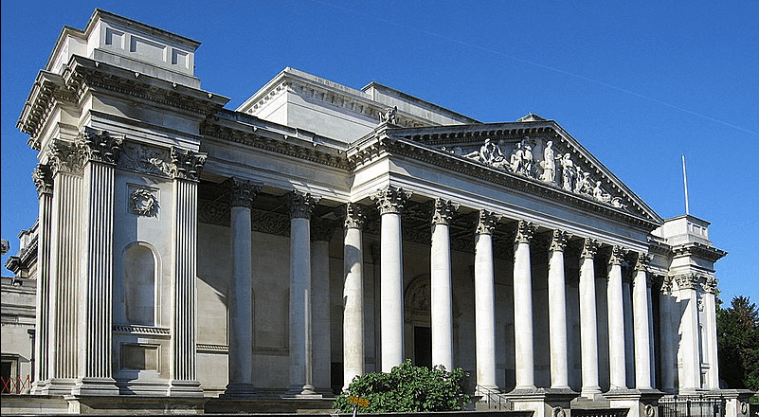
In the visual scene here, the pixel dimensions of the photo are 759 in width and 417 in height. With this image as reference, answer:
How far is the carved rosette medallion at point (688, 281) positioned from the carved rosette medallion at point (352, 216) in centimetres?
2538

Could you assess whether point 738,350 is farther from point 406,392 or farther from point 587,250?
point 406,392

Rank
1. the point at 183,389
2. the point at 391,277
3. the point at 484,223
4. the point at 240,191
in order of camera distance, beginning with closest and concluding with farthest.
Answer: the point at 183,389, the point at 240,191, the point at 391,277, the point at 484,223

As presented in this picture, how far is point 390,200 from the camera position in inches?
1243

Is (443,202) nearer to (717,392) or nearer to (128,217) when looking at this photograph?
(128,217)

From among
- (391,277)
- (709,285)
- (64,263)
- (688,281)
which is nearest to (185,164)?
(64,263)

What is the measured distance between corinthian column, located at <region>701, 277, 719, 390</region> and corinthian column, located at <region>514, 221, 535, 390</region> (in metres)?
20.3

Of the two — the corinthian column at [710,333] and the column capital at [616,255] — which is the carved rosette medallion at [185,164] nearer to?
the column capital at [616,255]

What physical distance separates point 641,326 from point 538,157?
11.6 m

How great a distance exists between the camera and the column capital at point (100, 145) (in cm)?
2508

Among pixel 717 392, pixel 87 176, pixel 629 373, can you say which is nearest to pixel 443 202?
pixel 87 176

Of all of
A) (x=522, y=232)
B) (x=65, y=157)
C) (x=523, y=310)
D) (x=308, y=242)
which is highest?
(x=65, y=157)

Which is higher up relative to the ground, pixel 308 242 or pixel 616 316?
pixel 308 242

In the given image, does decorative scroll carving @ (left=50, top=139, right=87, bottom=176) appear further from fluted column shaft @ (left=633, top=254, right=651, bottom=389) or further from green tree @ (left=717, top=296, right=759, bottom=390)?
green tree @ (left=717, top=296, right=759, bottom=390)

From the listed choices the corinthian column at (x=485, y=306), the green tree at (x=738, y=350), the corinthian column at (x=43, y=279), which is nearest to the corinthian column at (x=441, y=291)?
the corinthian column at (x=485, y=306)
